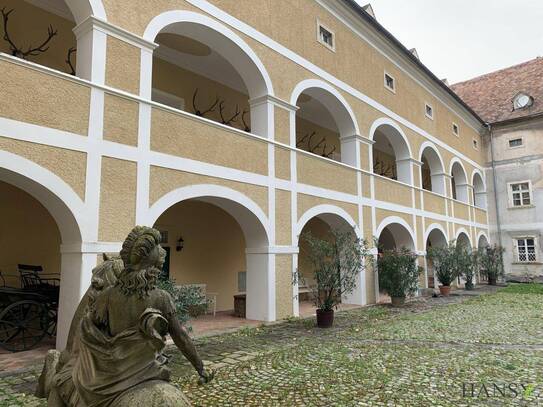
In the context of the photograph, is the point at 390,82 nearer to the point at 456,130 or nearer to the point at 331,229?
the point at 331,229

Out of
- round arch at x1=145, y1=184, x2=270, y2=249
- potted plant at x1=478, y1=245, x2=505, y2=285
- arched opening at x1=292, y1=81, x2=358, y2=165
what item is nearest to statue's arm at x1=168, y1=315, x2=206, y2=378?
round arch at x1=145, y1=184, x2=270, y2=249

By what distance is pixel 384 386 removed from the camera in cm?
517

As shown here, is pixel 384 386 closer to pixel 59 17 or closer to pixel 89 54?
pixel 89 54

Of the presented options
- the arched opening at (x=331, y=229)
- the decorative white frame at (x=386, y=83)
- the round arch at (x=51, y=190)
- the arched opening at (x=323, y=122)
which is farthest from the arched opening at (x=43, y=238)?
the decorative white frame at (x=386, y=83)

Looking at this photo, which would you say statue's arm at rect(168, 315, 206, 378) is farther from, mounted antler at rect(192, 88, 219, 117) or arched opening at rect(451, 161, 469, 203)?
arched opening at rect(451, 161, 469, 203)

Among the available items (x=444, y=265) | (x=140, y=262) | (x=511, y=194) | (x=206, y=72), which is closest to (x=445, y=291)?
(x=444, y=265)

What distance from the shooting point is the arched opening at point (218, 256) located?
9820 mm

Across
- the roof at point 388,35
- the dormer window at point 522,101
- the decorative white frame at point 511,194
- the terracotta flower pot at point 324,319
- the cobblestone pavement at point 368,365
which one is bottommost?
the cobblestone pavement at point 368,365

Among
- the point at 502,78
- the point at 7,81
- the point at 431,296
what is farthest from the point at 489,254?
the point at 7,81

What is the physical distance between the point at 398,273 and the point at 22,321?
32.9ft

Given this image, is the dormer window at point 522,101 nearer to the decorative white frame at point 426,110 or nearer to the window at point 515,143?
the window at point 515,143

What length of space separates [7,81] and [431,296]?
14.8 metres

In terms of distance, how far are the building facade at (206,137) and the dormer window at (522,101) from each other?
1161cm

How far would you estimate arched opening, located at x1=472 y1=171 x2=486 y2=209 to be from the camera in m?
25.1
